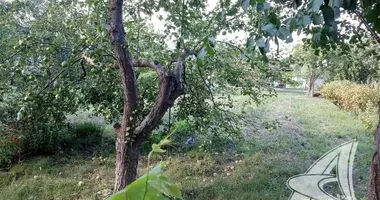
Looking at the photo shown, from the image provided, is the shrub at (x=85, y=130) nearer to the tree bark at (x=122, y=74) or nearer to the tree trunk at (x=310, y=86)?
the tree bark at (x=122, y=74)

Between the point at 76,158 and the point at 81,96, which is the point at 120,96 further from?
the point at 76,158

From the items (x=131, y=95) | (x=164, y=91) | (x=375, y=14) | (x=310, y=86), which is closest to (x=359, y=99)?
(x=310, y=86)

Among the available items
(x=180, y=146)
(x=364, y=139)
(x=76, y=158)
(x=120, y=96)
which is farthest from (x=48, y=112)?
(x=364, y=139)

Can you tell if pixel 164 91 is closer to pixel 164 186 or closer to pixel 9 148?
pixel 164 186

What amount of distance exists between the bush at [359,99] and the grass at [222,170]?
669 mm

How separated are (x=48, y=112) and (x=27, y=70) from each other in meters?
0.44

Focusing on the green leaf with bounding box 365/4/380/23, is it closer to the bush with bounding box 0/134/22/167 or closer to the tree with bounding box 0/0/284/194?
the tree with bounding box 0/0/284/194

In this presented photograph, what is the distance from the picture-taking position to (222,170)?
3.81 m

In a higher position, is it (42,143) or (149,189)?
(149,189)

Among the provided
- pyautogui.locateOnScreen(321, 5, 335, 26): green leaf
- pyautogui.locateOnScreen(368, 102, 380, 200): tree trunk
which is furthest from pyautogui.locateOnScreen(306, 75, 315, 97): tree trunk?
pyautogui.locateOnScreen(321, 5, 335, 26): green leaf

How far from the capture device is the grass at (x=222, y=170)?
320 cm

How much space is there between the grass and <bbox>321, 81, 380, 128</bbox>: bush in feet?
2.19

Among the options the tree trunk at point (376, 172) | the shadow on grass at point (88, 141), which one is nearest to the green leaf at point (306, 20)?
the tree trunk at point (376, 172)

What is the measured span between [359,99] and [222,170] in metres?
4.39
